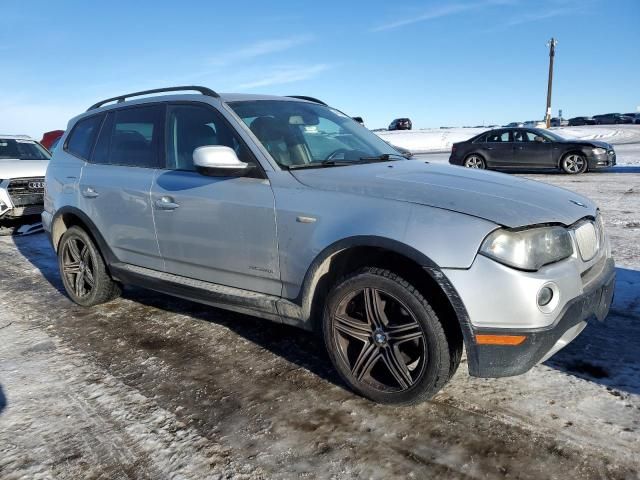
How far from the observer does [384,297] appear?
2.70 meters

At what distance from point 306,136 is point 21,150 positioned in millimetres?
8362

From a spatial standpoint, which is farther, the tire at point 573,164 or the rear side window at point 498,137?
the rear side window at point 498,137

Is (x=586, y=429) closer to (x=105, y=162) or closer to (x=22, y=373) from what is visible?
(x=22, y=373)

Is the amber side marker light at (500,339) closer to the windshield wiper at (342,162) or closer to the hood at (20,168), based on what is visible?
the windshield wiper at (342,162)

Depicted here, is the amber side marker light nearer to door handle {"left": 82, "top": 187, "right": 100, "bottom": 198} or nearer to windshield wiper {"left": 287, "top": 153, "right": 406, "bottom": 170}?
windshield wiper {"left": 287, "top": 153, "right": 406, "bottom": 170}

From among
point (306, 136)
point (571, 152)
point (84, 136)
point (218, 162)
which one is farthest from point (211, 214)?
point (571, 152)

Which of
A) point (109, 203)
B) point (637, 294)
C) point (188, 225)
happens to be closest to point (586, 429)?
point (637, 294)

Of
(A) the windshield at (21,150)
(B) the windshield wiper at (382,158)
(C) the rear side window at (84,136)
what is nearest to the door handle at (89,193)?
(C) the rear side window at (84,136)

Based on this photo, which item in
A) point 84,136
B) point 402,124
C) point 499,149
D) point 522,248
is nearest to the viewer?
point 522,248

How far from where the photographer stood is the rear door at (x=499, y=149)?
15.0 m

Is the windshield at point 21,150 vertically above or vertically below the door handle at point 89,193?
above

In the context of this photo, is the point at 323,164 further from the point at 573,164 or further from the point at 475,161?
the point at 475,161

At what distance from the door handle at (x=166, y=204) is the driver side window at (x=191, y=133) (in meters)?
0.25

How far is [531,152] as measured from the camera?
14.6 meters
